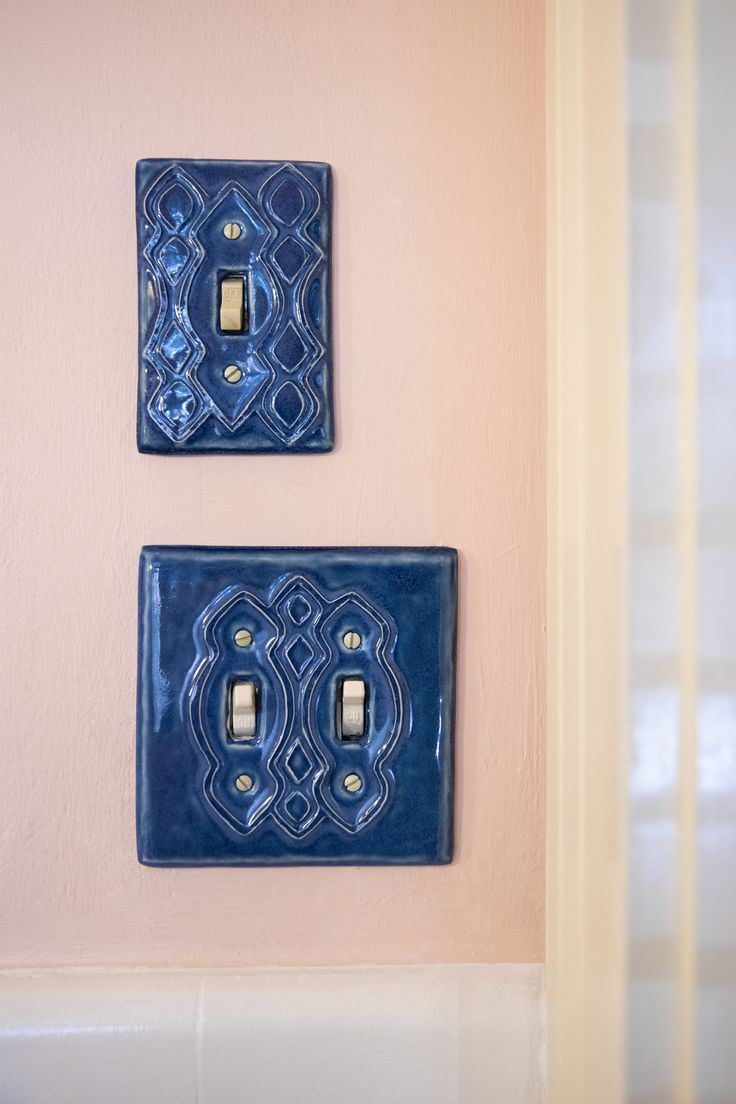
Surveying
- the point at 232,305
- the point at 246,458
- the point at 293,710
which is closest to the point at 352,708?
the point at 293,710

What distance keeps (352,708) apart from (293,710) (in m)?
0.05

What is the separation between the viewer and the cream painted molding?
23.1 inches

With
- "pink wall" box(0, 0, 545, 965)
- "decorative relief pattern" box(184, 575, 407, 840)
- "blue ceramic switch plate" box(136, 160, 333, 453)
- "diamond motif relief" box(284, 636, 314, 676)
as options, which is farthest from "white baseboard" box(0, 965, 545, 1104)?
"blue ceramic switch plate" box(136, 160, 333, 453)

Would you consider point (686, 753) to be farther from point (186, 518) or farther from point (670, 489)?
point (186, 518)

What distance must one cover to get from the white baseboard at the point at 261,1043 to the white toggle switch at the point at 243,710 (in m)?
0.22

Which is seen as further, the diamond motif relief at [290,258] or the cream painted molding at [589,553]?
the diamond motif relief at [290,258]

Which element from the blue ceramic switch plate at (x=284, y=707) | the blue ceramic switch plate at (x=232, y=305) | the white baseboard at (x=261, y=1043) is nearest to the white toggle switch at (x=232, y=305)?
the blue ceramic switch plate at (x=232, y=305)

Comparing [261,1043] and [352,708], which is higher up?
[352,708]

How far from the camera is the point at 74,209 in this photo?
758 millimetres

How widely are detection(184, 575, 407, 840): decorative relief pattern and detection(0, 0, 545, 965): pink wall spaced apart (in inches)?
2.3

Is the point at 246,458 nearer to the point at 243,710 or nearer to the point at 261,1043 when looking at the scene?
the point at 243,710

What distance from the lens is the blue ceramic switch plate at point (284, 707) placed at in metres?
0.75

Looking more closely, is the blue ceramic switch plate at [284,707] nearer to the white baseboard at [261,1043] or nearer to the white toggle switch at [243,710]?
the white toggle switch at [243,710]

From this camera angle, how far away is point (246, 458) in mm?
765
